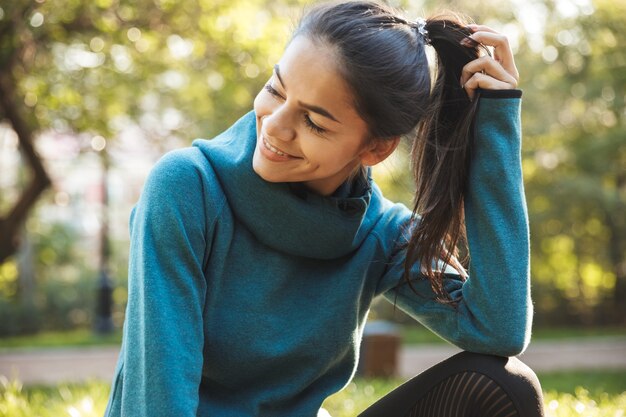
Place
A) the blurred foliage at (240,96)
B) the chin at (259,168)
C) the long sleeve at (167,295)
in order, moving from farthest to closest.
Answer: the blurred foliage at (240,96) < the chin at (259,168) < the long sleeve at (167,295)

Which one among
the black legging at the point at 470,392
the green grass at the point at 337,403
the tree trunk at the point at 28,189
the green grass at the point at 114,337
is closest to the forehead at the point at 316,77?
the black legging at the point at 470,392

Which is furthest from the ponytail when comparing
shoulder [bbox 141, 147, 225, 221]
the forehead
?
shoulder [bbox 141, 147, 225, 221]

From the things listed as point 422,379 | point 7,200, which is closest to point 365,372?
point 422,379

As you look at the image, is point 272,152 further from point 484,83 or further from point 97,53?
point 97,53

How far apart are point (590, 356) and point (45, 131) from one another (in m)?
7.49

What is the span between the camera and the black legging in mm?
2008

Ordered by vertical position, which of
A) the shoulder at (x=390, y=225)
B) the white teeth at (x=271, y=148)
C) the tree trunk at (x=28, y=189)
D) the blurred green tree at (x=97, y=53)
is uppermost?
the white teeth at (x=271, y=148)

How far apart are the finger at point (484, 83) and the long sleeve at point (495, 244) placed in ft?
0.06

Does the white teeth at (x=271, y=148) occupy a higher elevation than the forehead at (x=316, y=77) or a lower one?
lower

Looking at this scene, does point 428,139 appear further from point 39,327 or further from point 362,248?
point 39,327

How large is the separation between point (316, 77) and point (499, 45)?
0.65 m

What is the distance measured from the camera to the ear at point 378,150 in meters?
2.11

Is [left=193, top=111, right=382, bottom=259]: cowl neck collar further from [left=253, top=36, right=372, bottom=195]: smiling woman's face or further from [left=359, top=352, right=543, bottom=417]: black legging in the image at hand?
[left=359, top=352, right=543, bottom=417]: black legging

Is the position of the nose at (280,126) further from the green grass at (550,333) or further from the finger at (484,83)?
the green grass at (550,333)
